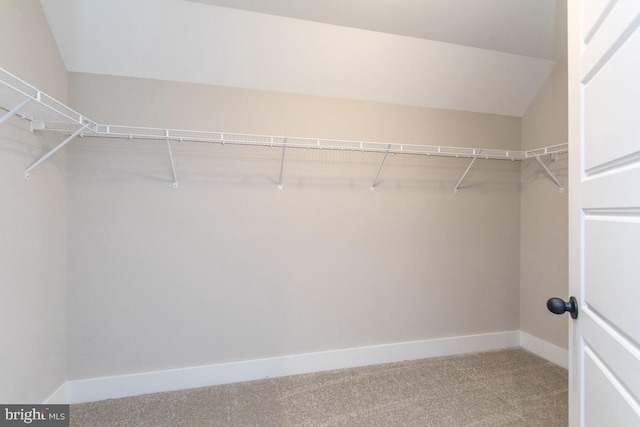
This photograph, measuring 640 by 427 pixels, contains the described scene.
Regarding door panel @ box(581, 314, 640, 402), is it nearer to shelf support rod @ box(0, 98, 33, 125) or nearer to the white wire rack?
the white wire rack

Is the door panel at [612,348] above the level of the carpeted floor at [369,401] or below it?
above

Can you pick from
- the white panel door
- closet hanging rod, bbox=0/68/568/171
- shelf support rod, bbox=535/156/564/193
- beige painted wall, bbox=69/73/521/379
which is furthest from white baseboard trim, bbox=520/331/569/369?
the white panel door

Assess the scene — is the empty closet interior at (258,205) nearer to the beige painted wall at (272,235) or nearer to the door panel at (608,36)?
the beige painted wall at (272,235)

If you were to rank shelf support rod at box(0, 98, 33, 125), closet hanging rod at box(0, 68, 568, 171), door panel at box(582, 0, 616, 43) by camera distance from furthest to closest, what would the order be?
closet hanging rod at box(0, 68, 568, 171) → shelf support rod at box(0, 98, 33, 125) → door panel at box(582, 0, 616, 43)

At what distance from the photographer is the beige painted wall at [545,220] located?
218 centimetres

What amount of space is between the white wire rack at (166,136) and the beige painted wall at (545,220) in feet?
0.43

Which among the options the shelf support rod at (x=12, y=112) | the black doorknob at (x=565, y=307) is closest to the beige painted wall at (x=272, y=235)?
the shelf support rod at (x=12, y=112)

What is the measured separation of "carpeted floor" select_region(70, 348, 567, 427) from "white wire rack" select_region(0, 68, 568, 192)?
1.29m

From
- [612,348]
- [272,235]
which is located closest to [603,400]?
[612,348]

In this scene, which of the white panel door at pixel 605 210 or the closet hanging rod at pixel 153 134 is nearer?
the white panel door at pixel 605 210

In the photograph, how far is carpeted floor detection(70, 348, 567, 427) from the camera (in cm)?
162

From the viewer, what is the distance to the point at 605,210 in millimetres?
761

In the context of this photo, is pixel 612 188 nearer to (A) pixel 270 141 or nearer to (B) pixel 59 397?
(A) pixel 270 141

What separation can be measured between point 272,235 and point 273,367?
2.91 ft
